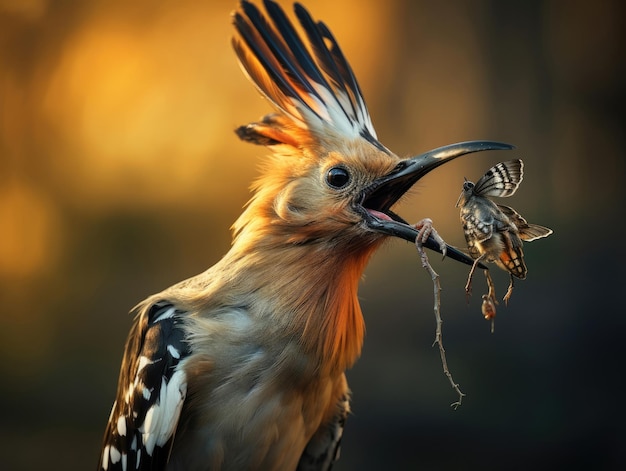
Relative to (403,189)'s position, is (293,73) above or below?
above

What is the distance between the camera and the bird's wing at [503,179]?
172 centimetres

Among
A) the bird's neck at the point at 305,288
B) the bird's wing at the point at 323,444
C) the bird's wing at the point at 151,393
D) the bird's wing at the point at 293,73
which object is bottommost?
the bird's wing at the point at 323,444

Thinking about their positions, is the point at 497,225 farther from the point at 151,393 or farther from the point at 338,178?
the point at 151,393

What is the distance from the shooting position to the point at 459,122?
3898 millimetres

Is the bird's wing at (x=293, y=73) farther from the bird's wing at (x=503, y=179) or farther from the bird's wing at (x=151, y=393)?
the bird's wing at (x=151, y=393)

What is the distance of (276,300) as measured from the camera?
203cm

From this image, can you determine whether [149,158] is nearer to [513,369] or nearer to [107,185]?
[107,185]

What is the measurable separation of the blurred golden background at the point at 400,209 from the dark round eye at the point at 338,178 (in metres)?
1.83

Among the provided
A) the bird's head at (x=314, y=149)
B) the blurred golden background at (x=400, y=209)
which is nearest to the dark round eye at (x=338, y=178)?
the bird's head at (x=314, y=149)

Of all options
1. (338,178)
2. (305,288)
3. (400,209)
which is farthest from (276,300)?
(400,209)

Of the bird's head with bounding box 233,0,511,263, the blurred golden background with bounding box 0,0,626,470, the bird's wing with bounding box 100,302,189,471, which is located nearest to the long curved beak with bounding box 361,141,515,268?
the bird's head with bounding box 233,0,511,263

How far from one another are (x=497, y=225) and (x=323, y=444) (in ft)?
3.02

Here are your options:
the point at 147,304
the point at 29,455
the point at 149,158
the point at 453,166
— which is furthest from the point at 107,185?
the point at 147,304

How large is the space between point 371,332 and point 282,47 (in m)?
2.17
